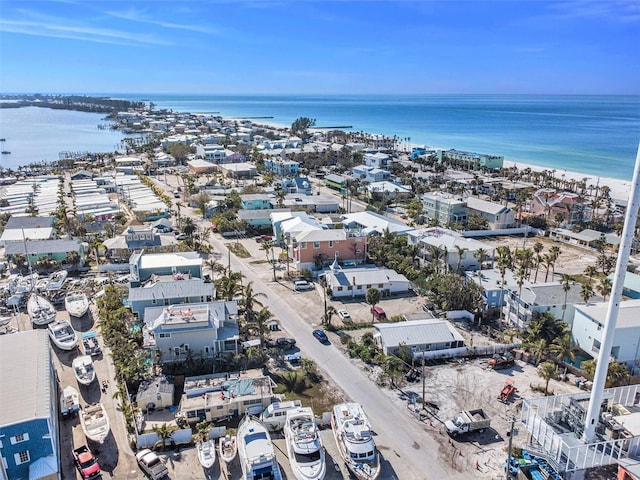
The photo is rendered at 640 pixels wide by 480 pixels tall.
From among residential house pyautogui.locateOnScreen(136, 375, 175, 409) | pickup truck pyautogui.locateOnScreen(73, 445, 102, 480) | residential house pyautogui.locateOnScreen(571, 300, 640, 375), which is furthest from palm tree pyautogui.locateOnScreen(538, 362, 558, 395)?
pickup truck pyautogui.locateOnScreen(73, 445, 102, 480)

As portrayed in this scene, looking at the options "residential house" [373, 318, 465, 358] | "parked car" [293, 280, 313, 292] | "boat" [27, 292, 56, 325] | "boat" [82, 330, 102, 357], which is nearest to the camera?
"residential house" [373, 318, 465, 358]

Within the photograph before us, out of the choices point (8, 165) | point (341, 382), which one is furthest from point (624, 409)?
point (8, 165)

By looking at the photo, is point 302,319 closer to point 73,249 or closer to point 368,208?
point 73,249

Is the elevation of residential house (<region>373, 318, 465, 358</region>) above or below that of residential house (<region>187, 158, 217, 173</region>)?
below

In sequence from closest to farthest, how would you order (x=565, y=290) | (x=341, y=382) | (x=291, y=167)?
(x=341, y=382), (x=565, y=290), (x=291, y=167)

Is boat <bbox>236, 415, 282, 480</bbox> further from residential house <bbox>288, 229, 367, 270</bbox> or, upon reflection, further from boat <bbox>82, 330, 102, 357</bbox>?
residential house <bbox>288, 229, 367, 270</bbox>

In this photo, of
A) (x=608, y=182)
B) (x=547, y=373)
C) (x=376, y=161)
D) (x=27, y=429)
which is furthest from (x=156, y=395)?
(x=608, y=182)
